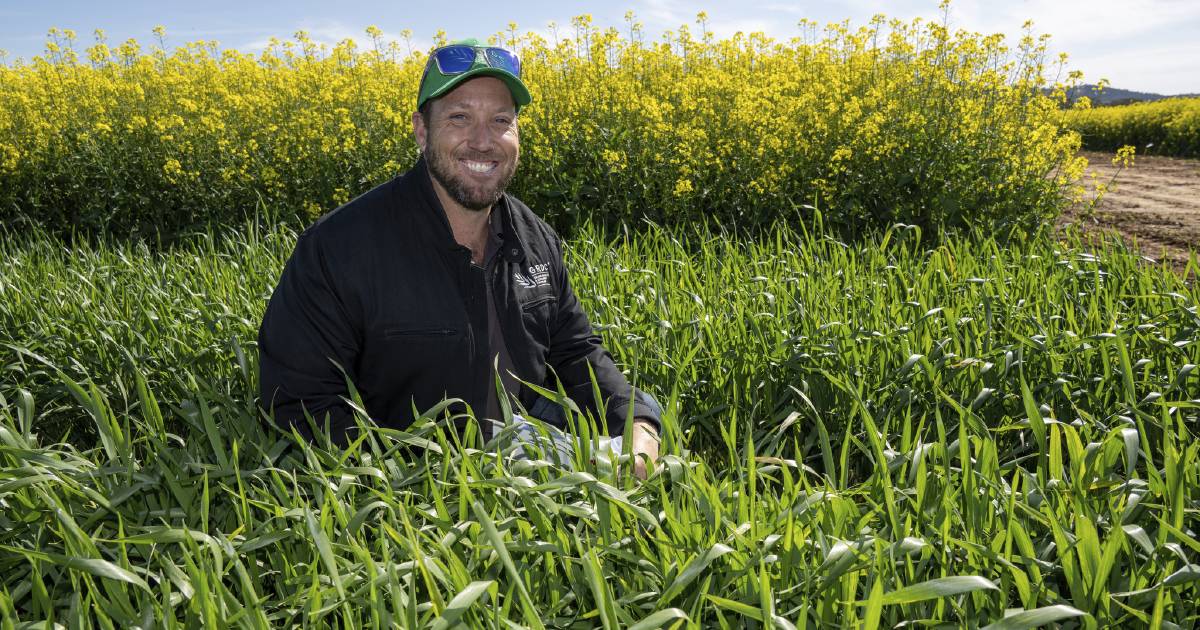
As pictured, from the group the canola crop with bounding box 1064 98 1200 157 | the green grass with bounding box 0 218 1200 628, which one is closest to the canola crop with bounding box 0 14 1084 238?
the green grass with bounding box 0 218 1200 628

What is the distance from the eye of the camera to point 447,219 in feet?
7.85

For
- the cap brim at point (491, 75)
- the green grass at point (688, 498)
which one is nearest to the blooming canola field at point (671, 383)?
the green grass at point (688, 498)

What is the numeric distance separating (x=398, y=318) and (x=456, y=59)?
0.72m

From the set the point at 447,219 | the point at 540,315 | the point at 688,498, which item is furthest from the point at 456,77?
the point at 688,498

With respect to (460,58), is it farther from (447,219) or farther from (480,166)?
(447,219)

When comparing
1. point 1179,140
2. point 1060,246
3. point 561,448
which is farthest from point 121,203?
point 1179,140

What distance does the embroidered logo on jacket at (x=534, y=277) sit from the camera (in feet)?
8.38

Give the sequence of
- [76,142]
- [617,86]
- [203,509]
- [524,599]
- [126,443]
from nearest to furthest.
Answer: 1. [524,599]
2. [203,509]
3. [126,443]
4. [617,86]
5. [76,142]

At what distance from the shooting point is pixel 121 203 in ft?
20.0

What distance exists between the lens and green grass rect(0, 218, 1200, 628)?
4.70 feet

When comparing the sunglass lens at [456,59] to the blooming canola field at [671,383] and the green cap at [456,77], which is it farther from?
the blooming canola field at [671,383]

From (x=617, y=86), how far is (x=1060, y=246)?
2889mm

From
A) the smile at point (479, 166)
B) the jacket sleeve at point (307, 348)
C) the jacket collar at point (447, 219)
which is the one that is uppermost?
the smile at point (479, 166)

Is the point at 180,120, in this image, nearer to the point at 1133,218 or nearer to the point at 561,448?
the point at 561,448
